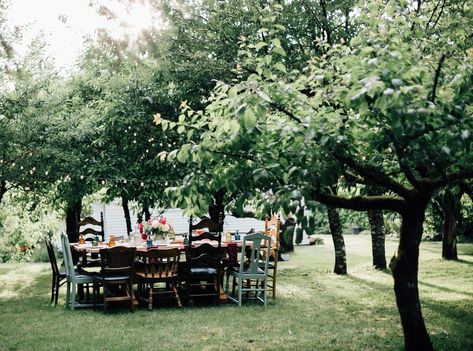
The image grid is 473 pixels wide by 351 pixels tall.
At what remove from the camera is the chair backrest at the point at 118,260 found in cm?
805

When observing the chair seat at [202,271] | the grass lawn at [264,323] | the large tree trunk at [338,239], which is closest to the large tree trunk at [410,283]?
the grass lawn at [264,323]

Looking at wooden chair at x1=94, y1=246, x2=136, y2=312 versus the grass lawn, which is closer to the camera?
the grass lawn

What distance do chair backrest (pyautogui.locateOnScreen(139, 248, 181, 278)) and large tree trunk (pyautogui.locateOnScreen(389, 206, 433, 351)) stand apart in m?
3.99

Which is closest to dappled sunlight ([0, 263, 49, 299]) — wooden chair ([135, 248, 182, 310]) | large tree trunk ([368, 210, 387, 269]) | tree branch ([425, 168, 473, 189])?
wooden chair ([135, 248, 182, 310])

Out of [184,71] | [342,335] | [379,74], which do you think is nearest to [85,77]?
[184,71]

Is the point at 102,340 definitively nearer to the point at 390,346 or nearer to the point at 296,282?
the point at 390,346

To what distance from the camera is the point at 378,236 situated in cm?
1301

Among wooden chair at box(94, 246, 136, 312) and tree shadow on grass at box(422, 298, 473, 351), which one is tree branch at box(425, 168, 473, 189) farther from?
wooden chair at box(94, 246, 136, 312)

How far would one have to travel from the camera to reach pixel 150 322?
7500 mm

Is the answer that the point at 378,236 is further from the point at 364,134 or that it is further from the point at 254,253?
the point at 364,134

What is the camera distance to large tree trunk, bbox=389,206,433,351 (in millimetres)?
5137

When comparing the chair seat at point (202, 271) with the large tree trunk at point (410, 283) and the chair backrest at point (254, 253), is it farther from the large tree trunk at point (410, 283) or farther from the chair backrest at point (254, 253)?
the large tree trunk at point (410, 283)

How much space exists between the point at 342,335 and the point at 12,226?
1499 centimetres

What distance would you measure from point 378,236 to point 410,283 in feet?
26.6
